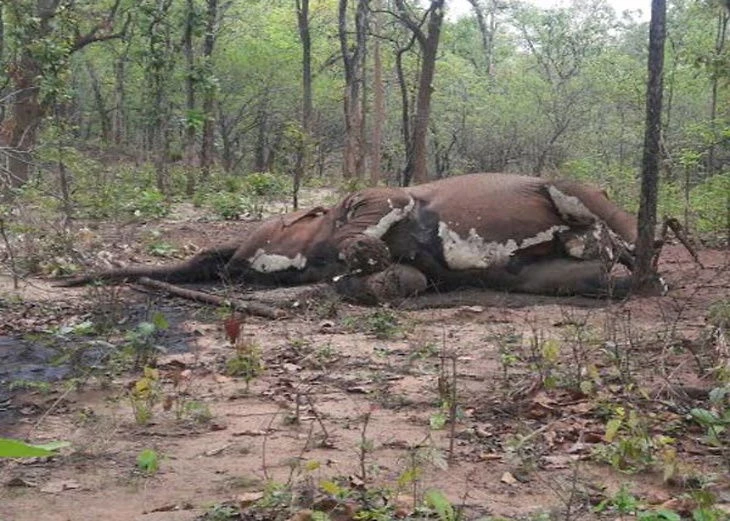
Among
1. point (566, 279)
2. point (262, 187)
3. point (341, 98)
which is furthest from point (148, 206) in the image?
point (341, 98)

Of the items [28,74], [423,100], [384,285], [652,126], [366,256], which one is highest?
[28,74]

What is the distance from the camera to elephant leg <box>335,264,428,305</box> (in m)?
7.59

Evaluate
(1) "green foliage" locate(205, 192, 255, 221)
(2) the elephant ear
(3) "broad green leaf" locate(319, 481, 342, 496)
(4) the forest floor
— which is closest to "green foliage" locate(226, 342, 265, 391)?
(4) the forest floor

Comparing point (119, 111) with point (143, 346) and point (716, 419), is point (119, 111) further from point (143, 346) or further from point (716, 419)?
point (716, 419)

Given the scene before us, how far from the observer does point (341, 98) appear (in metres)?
27.4

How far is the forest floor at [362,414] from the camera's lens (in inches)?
135

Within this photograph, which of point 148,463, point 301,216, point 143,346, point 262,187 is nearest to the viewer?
point 148,463

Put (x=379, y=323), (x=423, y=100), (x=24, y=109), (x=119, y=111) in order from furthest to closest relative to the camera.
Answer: (x=119, y=111)
(x=423, y=100)
(x=24, y=109)
(x=379, y=323)

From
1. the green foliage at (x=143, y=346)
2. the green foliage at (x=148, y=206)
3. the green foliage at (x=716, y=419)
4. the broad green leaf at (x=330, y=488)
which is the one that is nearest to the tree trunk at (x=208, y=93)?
the green foliage at (x=148, y=206)

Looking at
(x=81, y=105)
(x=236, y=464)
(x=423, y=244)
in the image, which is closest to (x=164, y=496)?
(x=236, y=464)

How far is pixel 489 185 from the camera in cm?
834

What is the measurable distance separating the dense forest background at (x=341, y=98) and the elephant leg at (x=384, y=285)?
2.92 meters

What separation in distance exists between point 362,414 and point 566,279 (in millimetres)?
3702

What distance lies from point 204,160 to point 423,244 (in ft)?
45.3
